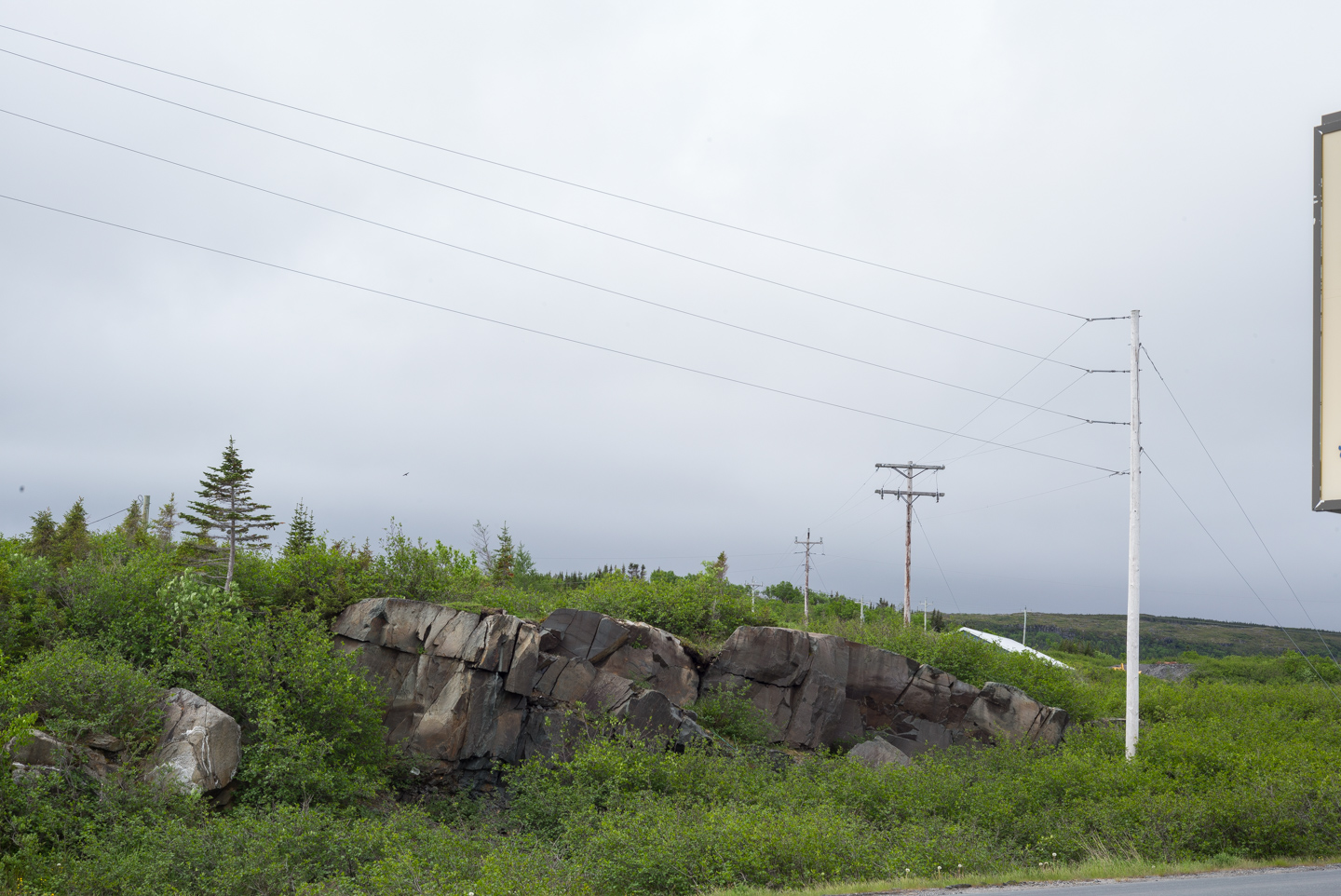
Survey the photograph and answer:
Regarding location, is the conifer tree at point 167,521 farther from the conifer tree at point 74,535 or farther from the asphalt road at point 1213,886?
the asphalt road at point 1213,886

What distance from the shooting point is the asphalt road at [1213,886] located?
428 inches

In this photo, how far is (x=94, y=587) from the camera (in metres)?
23.1

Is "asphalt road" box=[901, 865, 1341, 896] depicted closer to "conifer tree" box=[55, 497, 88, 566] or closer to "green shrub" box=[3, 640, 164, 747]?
"green shrub" box=[3, 640, 164, 747]

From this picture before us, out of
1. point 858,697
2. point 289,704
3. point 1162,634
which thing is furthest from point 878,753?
point 1162,634

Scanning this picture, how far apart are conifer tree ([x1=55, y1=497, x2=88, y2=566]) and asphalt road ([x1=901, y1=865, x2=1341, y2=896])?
36632mm

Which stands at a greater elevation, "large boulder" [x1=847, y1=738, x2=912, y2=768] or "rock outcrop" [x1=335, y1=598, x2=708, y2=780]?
"rock outcrop" [x1=335, y1=598, x2=708, y2=780]

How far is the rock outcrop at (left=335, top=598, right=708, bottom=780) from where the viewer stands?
23.8 m

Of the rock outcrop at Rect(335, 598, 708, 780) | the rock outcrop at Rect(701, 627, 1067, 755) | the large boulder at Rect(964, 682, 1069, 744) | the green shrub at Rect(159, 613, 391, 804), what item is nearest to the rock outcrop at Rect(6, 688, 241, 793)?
the green shrub at Rect(159, 613, 391, 804)

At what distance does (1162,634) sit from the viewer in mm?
141250

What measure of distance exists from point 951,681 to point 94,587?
28.6 m

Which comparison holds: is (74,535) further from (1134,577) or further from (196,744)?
(1134,577)

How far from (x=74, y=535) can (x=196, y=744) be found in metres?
39.6

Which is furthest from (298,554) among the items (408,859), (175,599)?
(408,859)

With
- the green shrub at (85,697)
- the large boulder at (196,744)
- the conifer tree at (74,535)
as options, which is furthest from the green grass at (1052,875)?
the conifer tree at (74,535)
